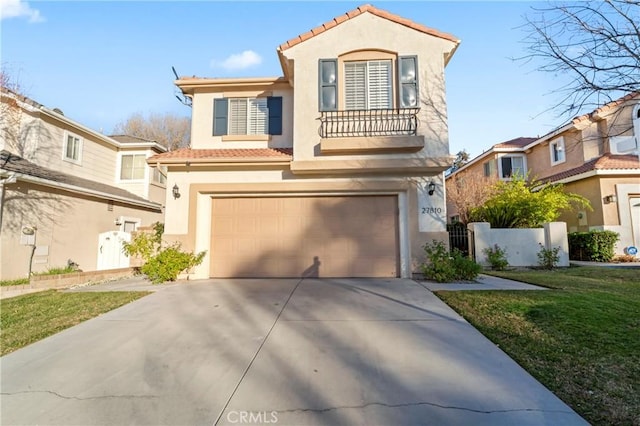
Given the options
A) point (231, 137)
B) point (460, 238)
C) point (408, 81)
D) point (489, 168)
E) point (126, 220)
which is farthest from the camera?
point (489, 168)

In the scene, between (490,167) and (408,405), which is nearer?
(408,405)

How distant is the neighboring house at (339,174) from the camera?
27.2 ft

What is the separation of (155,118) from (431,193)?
28.2m

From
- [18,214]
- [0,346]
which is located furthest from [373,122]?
[18,214]

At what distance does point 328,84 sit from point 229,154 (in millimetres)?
3477

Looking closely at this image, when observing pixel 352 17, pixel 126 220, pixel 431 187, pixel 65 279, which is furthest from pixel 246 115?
pixel 126 220

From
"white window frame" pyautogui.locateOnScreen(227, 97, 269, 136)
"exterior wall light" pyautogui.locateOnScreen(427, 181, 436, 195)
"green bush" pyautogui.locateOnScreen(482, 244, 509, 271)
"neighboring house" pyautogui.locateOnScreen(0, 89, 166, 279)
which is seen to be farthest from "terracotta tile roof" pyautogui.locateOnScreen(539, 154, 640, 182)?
"neighboring house" pyautogui.locateOnScreen(0, 89, 166, 279)

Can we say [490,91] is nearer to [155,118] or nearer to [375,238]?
[375,238]

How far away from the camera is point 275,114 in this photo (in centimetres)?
988

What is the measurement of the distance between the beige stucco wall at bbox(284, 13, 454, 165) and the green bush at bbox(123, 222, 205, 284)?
4033 millimetres

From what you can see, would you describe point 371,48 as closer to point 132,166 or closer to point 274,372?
point 274,372

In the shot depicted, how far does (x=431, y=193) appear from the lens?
8.30 meters

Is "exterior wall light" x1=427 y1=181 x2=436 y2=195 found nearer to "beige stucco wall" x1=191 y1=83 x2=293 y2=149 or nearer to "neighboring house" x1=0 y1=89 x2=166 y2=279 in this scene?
"beige stucco wall" x1=191 y1=83 x2=293 y2=149

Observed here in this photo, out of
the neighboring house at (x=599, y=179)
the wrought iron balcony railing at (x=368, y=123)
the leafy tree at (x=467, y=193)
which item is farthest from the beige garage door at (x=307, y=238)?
the leafy tree at (x=467, y=193)
